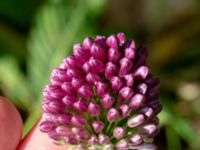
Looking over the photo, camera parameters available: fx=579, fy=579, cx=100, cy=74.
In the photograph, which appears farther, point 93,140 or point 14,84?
point 14,84

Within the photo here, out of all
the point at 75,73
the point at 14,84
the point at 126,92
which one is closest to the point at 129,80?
the point at 126,92

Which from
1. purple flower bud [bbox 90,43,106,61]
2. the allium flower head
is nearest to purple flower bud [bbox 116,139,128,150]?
the allium flower head

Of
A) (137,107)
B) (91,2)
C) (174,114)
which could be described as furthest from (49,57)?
(137,107)

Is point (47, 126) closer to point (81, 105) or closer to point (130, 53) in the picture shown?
point (81, 105)

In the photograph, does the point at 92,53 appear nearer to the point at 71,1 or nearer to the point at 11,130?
the point at 11,130

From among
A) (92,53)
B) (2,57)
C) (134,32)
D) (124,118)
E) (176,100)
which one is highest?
(92,53)

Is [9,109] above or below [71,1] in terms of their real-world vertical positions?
above
